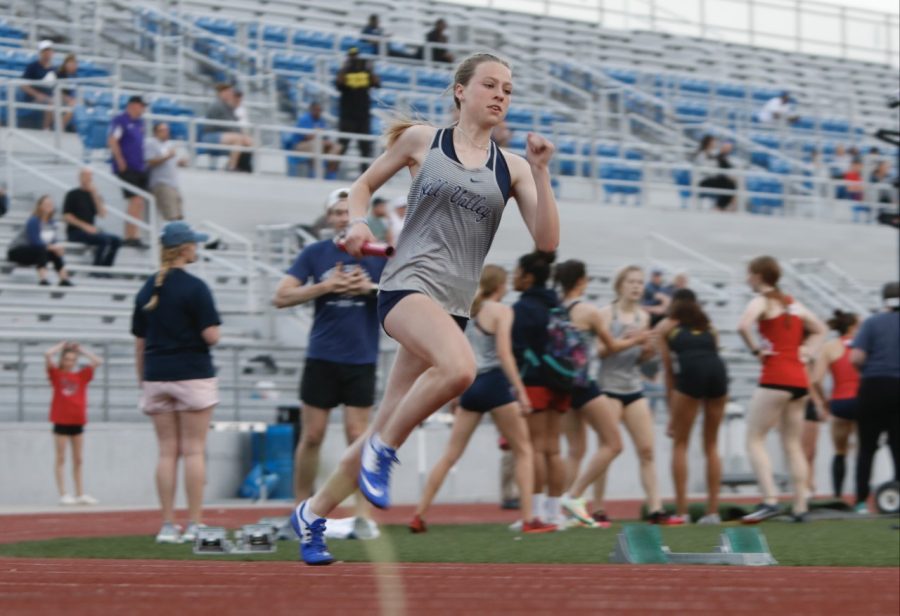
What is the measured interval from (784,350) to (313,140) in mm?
12584

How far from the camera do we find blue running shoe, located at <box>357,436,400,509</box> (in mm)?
6602

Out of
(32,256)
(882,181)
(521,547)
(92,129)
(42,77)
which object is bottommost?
(521,547)

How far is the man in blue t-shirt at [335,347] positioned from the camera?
10.7 meters

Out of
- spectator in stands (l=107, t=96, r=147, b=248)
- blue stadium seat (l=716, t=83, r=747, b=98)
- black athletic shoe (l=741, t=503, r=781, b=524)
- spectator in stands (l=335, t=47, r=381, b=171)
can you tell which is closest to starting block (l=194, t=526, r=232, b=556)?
black athletic shoe (l=741, t=503, r=781, b=524)

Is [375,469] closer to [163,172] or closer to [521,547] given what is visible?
[521,547]

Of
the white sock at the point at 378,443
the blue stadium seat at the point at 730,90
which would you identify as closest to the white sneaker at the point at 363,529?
the white sock at the point at 378,443

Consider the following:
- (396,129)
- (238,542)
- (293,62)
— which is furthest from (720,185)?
(396,129)

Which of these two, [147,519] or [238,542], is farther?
[147,519]

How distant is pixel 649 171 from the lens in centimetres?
2886

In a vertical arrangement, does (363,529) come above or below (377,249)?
below

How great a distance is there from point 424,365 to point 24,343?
1079 cm

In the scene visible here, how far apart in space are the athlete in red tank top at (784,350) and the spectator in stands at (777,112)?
21.3 metres

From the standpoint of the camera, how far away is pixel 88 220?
19625mm

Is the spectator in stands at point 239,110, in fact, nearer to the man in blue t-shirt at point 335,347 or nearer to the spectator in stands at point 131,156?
the spectator in stands at point 131,156
